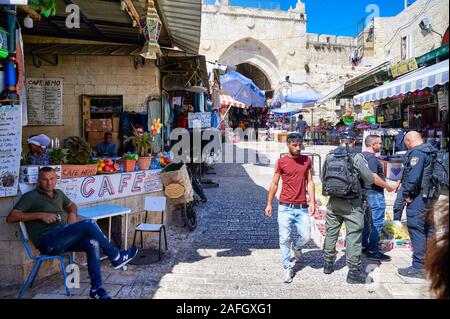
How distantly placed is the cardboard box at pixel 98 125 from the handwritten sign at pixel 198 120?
238 cm

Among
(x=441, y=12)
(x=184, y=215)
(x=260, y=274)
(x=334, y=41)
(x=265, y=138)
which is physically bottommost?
(x=260, y=274)

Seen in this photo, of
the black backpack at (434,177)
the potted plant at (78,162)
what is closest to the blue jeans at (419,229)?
the black backpack at (434,177)

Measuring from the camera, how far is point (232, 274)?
453 cm

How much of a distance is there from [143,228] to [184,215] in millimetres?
1295

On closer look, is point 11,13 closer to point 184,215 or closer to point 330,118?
point 184,215

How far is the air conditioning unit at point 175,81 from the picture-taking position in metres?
8.69

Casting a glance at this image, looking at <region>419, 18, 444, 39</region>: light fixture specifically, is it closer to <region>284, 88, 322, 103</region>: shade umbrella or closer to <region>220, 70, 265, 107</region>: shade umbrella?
<region>284, 88, 322, 103</region>: shade umbrella

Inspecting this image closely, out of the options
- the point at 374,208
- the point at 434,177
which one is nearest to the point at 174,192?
the point at 374,208

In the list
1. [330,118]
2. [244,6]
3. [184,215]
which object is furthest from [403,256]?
[244,6]

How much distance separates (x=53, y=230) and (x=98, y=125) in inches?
183

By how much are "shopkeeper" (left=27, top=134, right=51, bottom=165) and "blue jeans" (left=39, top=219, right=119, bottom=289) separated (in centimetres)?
120

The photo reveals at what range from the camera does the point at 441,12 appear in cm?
1227

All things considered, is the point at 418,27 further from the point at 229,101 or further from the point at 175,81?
the point at 175,81
